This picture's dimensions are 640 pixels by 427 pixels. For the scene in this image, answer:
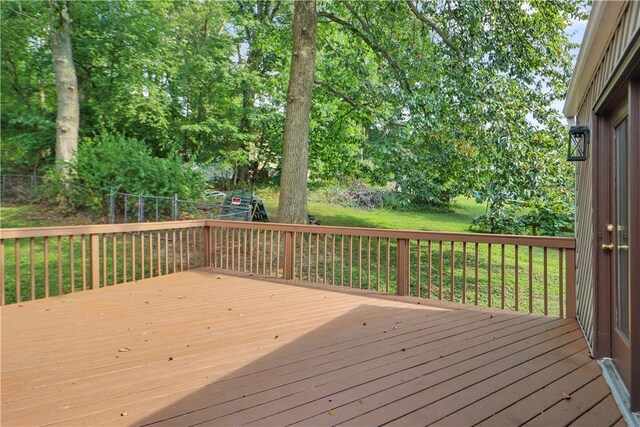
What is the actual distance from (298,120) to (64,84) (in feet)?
23.0

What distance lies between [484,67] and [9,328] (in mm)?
7685

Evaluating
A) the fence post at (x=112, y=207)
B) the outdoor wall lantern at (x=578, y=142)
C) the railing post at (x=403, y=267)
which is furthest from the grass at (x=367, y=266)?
the outdoor wall lantern at (x=578, y=142)

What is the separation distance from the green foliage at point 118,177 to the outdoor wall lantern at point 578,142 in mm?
7358

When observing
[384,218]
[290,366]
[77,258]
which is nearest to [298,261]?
[77,258]

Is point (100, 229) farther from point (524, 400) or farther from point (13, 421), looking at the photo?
point (524, 400)

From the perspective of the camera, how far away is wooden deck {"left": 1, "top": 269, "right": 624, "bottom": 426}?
6.36 ft

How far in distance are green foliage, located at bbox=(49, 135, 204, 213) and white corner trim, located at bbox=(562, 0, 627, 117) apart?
7.50m

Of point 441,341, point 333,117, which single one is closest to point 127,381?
point 441,341

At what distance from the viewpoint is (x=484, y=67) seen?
693cm

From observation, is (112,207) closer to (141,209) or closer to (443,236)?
(141,209)

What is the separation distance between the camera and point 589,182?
10.3 ft

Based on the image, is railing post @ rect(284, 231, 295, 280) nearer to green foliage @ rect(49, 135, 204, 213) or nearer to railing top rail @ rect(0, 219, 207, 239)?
railing top rail @ rect(0, 219, 207, 239)

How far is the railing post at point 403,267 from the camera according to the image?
4.43m

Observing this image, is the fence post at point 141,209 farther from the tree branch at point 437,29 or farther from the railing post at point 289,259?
the tree branch at point 437,29
